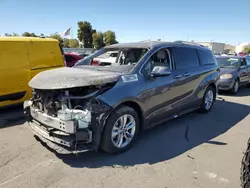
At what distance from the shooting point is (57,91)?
3506 mm

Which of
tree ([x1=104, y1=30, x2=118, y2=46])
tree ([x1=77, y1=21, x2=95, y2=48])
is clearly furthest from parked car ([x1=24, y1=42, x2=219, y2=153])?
tree ([x1=104, y1=30, x2=118, y2=46])

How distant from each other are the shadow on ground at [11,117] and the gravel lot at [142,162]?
0.44ft

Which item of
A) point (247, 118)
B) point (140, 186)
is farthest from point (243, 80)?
point (140, 186)

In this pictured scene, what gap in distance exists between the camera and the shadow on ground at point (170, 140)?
11.5 feet

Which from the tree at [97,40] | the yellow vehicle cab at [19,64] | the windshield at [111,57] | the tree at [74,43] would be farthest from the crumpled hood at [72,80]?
the tree at [74,43]

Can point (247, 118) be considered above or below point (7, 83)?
below

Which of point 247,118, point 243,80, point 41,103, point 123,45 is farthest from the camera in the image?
point 243,80

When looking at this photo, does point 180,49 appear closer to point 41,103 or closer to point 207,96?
point 207,96

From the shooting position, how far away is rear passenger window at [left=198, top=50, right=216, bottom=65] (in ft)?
19.6

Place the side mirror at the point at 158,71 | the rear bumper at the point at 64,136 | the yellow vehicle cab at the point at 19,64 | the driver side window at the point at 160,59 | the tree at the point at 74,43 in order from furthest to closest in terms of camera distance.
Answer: the tree at the point at 74,43, the yellow vehicle cab at the point at 19,64, the driver side window at the point at 160,59, the side mirror at the point at 158,71, the rear bumper at the point at 64,136

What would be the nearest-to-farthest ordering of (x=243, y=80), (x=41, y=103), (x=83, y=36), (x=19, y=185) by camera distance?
1. (x=19, y=185)
2. (x=41, y=103)
3. (x=243, y=80)
4. (x=83, y=36)

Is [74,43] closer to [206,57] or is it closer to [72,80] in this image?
[206,57]

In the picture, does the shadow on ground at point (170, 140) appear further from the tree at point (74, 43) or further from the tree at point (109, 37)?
the tree at point (74, 43)

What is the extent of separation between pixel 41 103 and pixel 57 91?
1.57 feet
